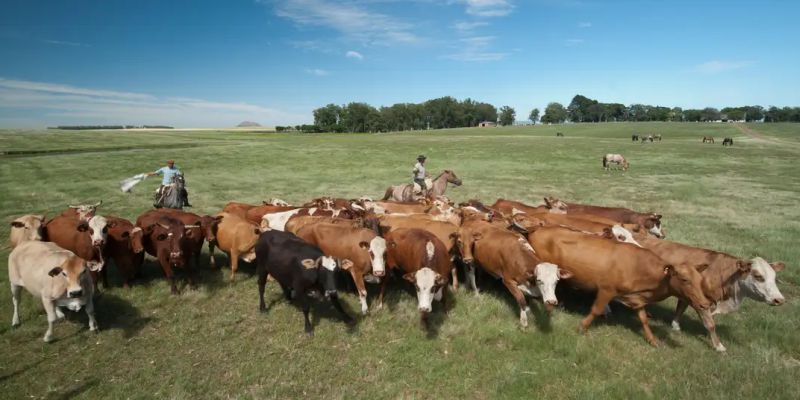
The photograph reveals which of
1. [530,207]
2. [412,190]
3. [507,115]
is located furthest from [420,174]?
[507,115]

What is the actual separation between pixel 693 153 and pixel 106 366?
53.5m

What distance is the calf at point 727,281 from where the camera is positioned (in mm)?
6410

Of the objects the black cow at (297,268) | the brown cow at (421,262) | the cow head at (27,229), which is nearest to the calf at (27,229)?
the cow head at (27,229)

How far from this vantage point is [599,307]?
711 cm

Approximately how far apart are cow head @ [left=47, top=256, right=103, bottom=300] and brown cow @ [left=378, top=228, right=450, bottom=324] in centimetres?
507

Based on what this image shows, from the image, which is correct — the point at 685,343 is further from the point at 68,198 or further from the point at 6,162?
A: the point at 6,162

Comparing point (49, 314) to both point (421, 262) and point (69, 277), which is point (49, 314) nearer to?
point (69, 277)

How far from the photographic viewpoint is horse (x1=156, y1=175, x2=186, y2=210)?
50.0 ft

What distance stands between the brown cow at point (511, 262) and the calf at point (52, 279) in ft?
22.2

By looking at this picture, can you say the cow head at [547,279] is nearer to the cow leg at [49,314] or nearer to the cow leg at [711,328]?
the cow leg at [711,328]

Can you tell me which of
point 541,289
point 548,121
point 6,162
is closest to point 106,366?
→ point 541,289

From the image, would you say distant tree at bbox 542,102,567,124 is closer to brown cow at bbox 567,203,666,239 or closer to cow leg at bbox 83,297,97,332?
brown cow at bbox 567,203,666,239

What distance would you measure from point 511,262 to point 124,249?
8.22 meters

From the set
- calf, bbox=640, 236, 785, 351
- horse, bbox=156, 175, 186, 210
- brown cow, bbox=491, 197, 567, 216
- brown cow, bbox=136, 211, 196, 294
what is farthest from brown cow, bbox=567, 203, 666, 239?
horse, bbox=156, 175, 186, 210
